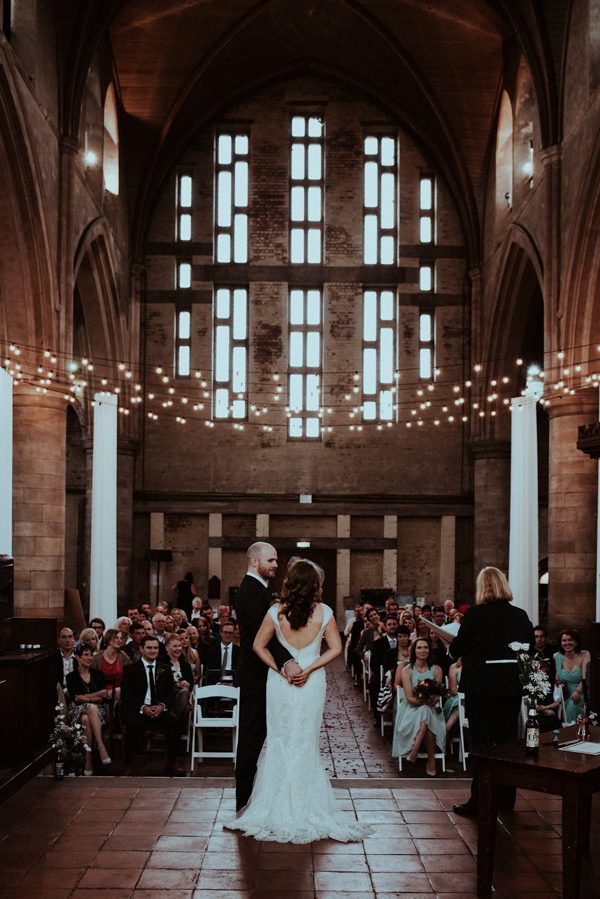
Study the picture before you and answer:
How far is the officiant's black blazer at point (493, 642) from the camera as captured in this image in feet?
21.0

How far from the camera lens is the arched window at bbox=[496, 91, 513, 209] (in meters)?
20.9

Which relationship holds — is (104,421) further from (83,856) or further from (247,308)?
(83,856)

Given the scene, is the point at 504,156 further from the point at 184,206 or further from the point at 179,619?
the point at 179,619

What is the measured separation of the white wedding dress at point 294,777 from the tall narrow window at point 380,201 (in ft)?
63.7

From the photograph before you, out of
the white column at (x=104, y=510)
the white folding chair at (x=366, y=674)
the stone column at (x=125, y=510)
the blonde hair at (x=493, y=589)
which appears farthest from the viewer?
the stone column at (x=125, y=510)

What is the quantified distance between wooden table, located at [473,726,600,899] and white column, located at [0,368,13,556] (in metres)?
8.22

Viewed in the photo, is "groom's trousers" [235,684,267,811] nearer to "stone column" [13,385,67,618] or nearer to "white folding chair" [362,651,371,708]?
"white folding chair" [362,651,371,708]

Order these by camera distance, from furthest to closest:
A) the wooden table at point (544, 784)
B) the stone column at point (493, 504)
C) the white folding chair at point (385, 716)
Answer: the stone column at point (493, 504) < the white folding chair at point (385, 716) < the wooden table at point (544, 784)

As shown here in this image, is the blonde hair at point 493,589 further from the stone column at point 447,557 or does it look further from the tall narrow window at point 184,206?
the tall narrow window at point 184,206

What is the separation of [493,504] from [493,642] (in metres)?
16.7

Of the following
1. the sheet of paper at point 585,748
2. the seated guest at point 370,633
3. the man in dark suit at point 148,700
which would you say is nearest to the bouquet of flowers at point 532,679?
the sheet of paper at point 585,748

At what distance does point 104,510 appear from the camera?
17000mm

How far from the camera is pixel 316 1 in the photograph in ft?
71.3

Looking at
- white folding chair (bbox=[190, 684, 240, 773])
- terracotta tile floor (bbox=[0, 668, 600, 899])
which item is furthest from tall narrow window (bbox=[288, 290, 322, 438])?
terracotta tile floor (bbox=[0, 668, 600, 899])
